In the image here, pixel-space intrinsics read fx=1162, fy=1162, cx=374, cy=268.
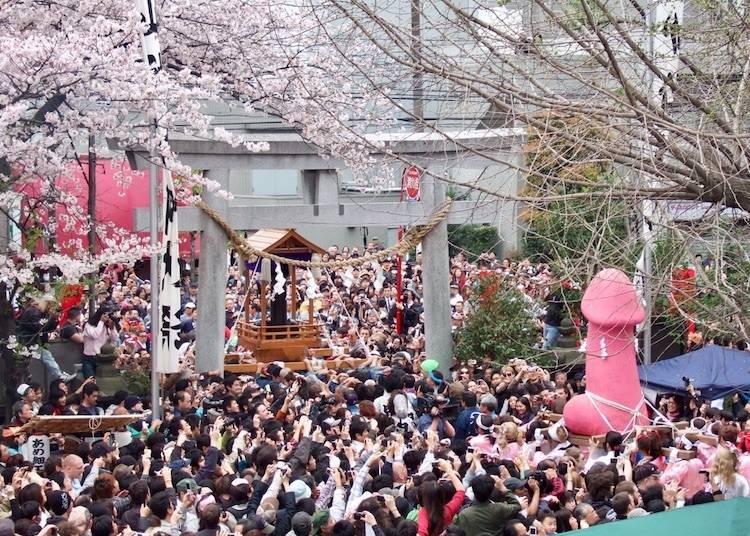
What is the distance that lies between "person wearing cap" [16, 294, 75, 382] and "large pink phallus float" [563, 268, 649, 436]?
6149mm

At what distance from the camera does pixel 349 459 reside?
30.2 feet

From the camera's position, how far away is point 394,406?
12.0 meters

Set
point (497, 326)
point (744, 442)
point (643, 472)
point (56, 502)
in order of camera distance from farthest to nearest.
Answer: point (497, 326)
point (744, 442)
point (643, 472)
point (56, 502)

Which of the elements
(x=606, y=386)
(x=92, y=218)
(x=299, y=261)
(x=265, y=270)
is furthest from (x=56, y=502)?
(x=265, y=270)

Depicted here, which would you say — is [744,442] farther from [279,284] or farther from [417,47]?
[279,284]

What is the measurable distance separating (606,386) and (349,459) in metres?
3.75

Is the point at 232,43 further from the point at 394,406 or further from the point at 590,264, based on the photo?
the point at 590,264

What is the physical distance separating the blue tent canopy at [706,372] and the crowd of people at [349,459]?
0.29 meters

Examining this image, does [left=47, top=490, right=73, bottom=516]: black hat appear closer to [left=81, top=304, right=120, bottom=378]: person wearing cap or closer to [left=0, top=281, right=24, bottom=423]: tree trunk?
[left=0, top=281, right=24, bottom=423]: tree trunk

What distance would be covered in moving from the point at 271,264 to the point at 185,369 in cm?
323

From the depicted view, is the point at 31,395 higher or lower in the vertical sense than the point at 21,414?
higher

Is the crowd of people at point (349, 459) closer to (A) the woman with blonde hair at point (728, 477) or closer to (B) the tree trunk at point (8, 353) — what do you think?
(A) the woman with blonde hair at point (728, 477)

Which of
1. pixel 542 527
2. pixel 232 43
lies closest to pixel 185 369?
pixel 232 43

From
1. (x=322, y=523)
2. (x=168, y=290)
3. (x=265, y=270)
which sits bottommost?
(x=322, y=523)
